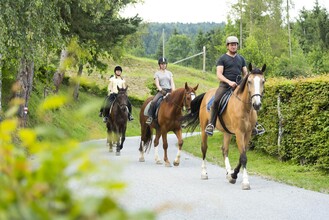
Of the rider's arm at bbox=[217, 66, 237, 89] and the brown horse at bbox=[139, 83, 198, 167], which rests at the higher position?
the rider's arm at bbox=[217, 66, 237, 89]

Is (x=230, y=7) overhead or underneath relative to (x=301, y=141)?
overhead

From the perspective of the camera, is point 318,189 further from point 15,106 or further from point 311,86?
point 15,106

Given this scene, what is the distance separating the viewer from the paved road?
8359 mm

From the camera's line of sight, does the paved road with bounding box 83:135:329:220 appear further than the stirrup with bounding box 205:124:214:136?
No

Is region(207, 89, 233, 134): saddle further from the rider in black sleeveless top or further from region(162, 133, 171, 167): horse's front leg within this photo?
region(162, 133, 171, 167): horse's front leg

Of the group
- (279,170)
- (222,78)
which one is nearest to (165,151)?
(279,170)

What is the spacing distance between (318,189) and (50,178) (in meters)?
10.2

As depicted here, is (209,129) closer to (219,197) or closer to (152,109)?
(219,197)

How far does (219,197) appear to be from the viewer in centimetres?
998

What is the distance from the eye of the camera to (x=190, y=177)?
1314cm

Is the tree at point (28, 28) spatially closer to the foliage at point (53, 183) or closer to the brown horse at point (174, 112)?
the brown horse at point (174, 112)

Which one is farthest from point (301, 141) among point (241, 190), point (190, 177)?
point (241, 190)

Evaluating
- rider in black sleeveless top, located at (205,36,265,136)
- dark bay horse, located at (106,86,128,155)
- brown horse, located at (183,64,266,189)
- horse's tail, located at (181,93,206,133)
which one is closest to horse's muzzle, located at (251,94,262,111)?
brown horse, located at (183,64,266,189)

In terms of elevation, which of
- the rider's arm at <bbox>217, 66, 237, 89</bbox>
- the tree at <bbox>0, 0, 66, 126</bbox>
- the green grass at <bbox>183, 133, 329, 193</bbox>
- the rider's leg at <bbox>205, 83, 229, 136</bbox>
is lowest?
the green grass at <bbox>183, 133, 329, 193</bbox>
